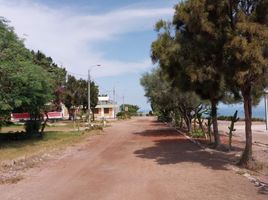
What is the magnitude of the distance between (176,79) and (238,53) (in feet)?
32.8

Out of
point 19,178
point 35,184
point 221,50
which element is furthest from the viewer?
point 221,50

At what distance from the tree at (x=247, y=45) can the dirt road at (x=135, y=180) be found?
9.59 feet

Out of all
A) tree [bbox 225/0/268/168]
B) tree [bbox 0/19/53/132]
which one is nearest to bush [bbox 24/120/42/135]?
tree [bbox 0/19/53/132]

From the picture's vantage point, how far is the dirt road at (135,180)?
12781mm

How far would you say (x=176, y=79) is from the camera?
2694 cm

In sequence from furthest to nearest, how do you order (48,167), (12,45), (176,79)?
(12,45), (176,79), (48,167)

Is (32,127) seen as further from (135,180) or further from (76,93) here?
(76,93)

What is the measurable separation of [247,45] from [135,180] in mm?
5785

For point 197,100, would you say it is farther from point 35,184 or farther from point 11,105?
point 35,184

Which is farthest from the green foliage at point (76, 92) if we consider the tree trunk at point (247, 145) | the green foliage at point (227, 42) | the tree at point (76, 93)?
the tree trunk at point (247, 145)

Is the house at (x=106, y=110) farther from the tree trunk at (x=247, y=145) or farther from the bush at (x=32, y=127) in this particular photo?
the tree trunk at (x=247, y=145)

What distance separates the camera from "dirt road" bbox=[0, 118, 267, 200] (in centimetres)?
1278

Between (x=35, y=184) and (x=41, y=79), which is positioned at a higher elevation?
(x=41, y=79)

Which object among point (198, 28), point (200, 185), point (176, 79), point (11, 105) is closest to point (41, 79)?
point (11, 105)
